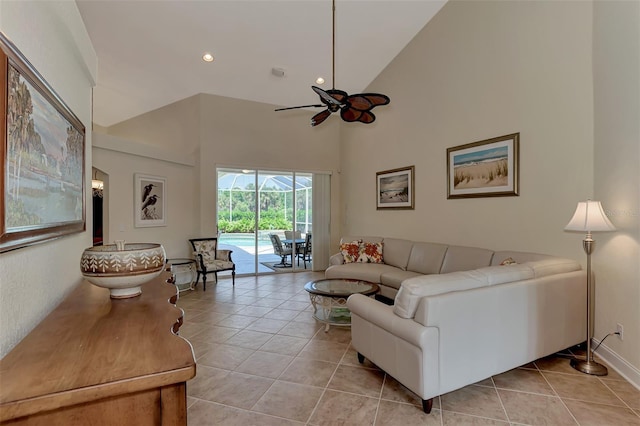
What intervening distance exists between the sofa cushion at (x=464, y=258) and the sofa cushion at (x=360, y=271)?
2.92ft

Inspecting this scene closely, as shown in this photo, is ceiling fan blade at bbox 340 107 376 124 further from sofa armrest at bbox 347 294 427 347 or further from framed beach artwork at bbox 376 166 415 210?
sofa armrest at bbox 347 294 427 347

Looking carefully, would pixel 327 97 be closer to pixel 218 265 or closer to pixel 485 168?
pixel 485 168

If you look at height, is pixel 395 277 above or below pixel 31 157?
below

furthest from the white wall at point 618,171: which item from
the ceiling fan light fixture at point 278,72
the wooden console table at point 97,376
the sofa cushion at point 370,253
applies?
the ceiling fan light fixture at point 278,72

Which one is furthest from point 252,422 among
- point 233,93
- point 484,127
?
point 233,93

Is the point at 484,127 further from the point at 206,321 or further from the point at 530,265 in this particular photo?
the point at 206,321

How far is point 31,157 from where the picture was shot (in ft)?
4.13

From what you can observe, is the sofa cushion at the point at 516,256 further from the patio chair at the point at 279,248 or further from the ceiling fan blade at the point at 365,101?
the patio chair at the point at 279,248

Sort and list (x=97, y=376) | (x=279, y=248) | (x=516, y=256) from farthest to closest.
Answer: (x=279, y=248)
(x=516, y=256)
(x=97, y=376)

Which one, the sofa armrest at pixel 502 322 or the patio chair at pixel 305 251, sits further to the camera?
the patio chair at pixel 305 251

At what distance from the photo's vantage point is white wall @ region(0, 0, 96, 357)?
1.11m

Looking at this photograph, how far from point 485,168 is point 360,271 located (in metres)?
2.29

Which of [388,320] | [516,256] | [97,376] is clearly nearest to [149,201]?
[388,320]

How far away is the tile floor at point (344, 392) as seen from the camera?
84.6 inches
